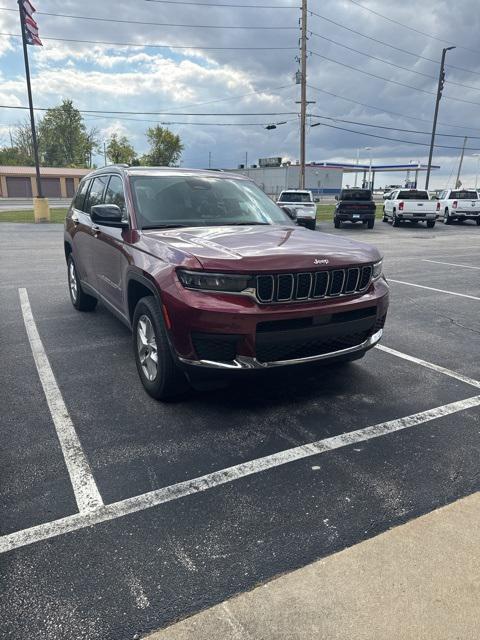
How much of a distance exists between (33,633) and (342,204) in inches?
936

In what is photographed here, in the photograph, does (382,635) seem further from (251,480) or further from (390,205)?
(390,205)

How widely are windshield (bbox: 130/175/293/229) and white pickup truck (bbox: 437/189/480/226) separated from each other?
25.5 meters

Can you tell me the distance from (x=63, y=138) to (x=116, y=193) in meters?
97.4

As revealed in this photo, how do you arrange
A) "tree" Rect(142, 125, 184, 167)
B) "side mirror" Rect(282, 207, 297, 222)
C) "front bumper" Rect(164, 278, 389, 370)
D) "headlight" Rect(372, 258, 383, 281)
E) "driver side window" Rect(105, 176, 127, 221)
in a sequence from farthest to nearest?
1. "tree" Rect(142, 125, 184, 167)
2. "side mirror" Rect(282, 207, 297, 222)
3. "driver side window" Rect(105, 176, 127, 221)
4. "headlight" Rect(372, 258, 383, 281)
5. "front bumper" Rect(164, 278, 389, 370)

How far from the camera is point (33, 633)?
6.07 ft

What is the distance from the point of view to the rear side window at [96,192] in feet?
17.7

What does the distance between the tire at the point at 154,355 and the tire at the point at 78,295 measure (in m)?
2.67

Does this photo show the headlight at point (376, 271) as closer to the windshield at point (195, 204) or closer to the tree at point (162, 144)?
the windshield at point (195, 204)

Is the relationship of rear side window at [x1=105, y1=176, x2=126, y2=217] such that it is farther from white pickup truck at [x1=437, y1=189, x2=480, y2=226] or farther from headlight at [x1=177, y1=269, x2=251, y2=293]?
white pickup truck at [x1=437, y1=189, x2=480, y2=226]

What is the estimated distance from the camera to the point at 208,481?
2.82 meters

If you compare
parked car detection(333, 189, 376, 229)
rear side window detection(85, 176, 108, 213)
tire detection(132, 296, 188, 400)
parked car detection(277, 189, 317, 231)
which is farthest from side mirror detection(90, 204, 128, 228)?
parked car detection(333, 189, 376, 229)

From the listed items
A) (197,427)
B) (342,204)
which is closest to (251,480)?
(197,427)

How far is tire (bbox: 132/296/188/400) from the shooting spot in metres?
3.52

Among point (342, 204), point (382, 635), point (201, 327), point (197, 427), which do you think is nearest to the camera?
point (382, 635)
